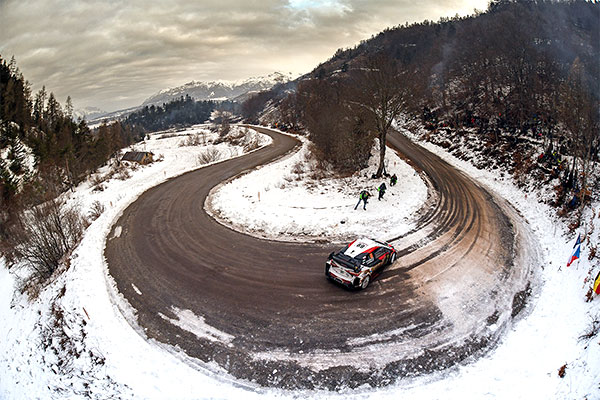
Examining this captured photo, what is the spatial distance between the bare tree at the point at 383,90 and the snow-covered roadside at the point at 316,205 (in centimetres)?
473

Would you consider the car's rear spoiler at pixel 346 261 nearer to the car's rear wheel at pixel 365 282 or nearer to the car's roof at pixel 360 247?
the car's roof at pixel 360 247

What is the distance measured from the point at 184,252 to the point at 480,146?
34.7 m

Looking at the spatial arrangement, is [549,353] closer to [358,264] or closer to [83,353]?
[358,264]

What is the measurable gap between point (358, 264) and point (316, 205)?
1041 cm

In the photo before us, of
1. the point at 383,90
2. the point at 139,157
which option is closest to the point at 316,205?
the point at 383,90

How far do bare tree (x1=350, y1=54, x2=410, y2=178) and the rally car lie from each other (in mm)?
14876

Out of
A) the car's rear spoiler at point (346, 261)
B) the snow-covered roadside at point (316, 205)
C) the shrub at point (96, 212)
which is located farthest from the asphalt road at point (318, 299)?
the shrub at point (96, 212)

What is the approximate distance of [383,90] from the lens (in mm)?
24281

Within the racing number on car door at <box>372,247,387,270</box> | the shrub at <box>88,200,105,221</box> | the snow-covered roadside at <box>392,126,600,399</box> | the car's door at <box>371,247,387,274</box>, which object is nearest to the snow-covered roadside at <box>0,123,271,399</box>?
the snow-covered roadside at <box>392,126,600,399</box>

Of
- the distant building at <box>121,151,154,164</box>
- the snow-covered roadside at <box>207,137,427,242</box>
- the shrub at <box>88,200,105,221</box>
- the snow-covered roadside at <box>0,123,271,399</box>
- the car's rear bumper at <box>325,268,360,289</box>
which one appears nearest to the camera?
the snow-covered roadside at <box>0,123,271,399</box>

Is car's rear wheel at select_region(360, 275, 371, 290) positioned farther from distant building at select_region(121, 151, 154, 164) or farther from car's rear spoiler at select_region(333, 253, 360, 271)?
distant building at select_region(121, 151, 154, 164)

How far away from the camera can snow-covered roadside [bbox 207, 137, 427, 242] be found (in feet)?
57.8

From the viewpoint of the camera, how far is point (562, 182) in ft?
67.4

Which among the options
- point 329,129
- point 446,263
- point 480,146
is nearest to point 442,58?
point 480,146
